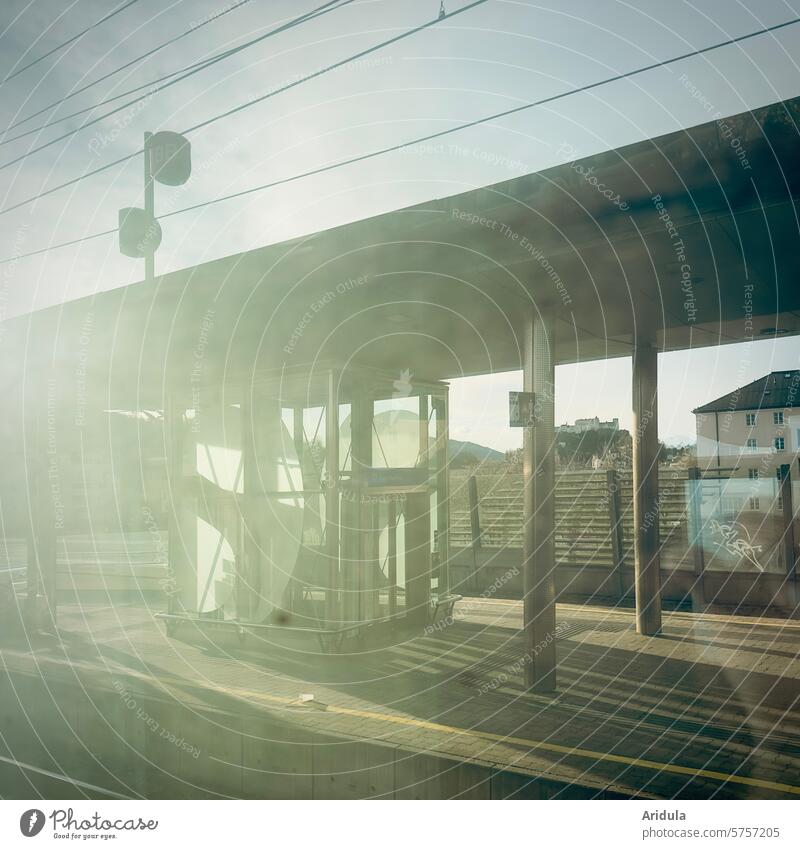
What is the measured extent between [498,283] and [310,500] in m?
3.50

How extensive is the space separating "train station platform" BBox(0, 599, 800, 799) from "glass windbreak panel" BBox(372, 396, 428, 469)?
2061 millimetres

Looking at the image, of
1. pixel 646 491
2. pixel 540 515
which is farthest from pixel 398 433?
pixel 646 491

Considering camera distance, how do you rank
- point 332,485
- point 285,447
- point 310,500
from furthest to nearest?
1. point 285,447
2. point 310,500
3. point 332,485

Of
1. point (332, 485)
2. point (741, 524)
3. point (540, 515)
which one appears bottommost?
point (741, 524)

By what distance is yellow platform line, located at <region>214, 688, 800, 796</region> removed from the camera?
3928 mm

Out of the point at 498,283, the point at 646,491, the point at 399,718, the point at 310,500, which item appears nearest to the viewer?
the point at 399,718

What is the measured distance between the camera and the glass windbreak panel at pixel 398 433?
28.1 feet

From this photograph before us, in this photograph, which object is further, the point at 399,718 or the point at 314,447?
the point at 314,447

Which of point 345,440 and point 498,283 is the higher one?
point 498,283

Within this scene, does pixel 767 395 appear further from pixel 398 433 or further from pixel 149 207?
pixel 149 207

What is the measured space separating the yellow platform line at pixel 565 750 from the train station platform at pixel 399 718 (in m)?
0.02

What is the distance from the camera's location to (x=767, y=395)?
32.2 ft
